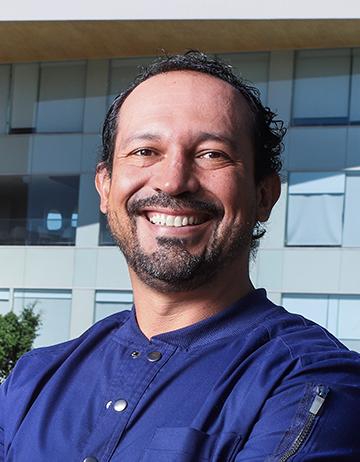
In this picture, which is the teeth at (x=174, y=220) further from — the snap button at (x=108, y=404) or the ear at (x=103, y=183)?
the snap button at (x=108, y=404)

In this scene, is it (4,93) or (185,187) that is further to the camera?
(4,93)

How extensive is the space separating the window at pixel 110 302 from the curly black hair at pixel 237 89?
18954mm

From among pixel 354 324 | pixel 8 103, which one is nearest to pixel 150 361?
pixel 354 324

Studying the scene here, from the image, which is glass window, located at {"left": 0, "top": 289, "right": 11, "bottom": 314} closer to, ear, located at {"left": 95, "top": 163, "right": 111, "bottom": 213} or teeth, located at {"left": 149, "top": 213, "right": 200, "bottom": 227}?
ear, located at {"left": 95, "top": 163, "right": 111, "bottom": 213}

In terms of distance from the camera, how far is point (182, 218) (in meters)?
1.86

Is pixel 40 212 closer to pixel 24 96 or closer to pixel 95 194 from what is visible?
pixel 95 194

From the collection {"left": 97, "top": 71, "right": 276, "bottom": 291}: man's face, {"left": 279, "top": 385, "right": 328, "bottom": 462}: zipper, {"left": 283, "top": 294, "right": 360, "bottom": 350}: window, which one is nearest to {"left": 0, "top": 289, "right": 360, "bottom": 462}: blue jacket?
{"left": 279, "top": 385, "right": 328, "bottom": 462}: zipper

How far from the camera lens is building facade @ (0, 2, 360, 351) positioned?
66.0ft

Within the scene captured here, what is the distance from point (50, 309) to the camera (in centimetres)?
2155

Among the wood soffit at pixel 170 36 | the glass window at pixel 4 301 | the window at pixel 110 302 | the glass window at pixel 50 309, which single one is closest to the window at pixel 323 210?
the wood soffit at pixel 170 36

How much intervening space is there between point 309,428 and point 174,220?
1.59ft

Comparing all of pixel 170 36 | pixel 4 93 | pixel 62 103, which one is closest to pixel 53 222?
pixel 62 103

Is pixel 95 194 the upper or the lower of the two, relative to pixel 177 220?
upper

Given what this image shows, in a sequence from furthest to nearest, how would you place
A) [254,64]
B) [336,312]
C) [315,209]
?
[254,64]
[315,209]
[336,312]
